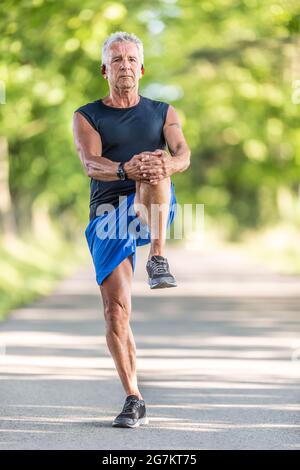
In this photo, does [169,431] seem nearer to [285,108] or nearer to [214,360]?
[214,360]

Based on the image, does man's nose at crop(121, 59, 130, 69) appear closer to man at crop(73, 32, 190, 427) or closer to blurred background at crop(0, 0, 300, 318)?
man at crop(73, 32, 190, 427)

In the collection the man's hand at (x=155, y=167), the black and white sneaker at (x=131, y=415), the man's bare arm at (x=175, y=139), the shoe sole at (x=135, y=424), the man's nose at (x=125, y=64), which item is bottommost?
the shoe sole at (x=135, y=424)

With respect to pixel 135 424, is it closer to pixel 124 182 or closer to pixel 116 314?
pixel 116 314

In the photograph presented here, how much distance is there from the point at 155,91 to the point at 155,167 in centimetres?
2416

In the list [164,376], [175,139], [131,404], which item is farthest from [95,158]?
[164,376]

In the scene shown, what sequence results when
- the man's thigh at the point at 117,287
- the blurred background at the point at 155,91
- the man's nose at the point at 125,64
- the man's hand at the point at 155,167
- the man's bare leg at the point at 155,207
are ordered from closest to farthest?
the man's hand at the point at 155,167, the man's bare leg at the point at 155,207, the man's nose at the point at 125,64, the man's thigh at the point at 117,287, the blurred background at the point at 155,91

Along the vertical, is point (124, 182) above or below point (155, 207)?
Result: above

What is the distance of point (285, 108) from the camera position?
3023cm

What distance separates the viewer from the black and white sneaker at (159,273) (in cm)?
765

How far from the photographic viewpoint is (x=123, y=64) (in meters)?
7.61

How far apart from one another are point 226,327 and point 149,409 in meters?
6.79

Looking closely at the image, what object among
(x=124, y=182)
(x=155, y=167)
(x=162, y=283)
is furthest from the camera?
(x=124, y=182)

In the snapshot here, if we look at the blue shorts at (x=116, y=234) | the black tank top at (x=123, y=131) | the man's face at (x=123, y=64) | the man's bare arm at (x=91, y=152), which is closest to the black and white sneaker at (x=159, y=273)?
the blue shorts at (x=116, y=234)

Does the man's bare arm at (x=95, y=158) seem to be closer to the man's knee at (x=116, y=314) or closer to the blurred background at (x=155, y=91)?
the man's knee at (x=116, y=314)
